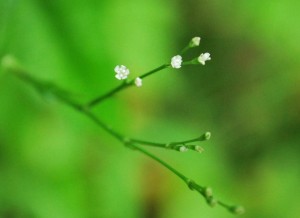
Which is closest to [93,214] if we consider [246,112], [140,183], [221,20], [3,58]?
[140,183]

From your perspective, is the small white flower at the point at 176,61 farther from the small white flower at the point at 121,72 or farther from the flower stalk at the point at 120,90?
the small white flower at the point at 121,72

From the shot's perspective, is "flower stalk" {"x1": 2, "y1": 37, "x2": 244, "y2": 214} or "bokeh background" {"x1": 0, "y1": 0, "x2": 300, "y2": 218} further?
"bokeh background" {"x1": 0, "y1": 0, "x2": 300, "y2": 218}

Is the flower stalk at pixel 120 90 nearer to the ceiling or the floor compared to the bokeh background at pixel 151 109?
nearer to the floor

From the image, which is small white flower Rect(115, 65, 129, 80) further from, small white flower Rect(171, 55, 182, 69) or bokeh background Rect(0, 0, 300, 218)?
bokeh background Rect(0, 0, 300, 218)

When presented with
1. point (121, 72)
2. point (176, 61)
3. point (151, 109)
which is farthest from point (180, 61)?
point (151, 109)

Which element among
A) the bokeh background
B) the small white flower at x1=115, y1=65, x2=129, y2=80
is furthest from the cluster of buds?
the bokeh background

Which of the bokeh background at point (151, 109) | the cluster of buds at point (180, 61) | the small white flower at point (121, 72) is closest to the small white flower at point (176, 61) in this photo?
the cluster of buds at point (180, 61)

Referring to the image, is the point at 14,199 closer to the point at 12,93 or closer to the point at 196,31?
the point at 12,93

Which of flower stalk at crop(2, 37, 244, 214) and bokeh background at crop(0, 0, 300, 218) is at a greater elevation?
bokeh background at crop(0, 0, 300, 218)

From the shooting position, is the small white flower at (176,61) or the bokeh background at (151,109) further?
the bokeh background at (151,109)
